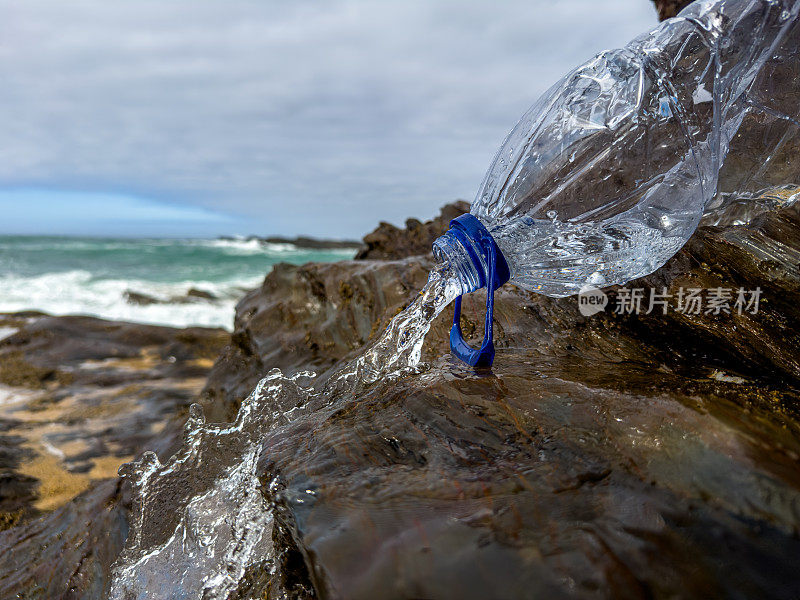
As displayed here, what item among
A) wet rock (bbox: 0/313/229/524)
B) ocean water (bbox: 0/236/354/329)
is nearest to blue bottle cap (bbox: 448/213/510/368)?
wet rock (bbox: 0/313/229/524)

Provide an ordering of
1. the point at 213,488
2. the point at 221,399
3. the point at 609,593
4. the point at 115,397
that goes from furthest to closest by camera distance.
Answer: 1. the point at 115,397
2. the point at 221,399
3. the point at 213,488
4. the point at 609,593

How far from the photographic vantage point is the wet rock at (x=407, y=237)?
395cm

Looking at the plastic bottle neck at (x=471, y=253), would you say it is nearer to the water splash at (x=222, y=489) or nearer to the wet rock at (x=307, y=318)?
the water splash at (x=222, y=489)

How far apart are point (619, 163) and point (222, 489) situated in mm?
1755

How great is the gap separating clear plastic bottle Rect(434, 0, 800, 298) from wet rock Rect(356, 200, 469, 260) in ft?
6.24

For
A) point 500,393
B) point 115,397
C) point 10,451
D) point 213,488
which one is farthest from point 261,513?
point 115,397

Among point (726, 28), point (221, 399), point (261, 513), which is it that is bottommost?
point (221, 399)

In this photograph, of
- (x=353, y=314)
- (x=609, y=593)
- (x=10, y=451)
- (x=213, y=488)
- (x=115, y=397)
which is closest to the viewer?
(x=609, y=593)

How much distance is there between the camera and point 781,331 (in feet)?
5.83

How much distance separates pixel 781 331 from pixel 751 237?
1.31ft

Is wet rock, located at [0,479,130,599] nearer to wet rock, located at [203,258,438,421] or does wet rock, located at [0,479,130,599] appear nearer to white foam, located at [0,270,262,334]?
wet rock, located at [203,258,438,421]

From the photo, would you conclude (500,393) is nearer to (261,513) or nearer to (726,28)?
(261,513)

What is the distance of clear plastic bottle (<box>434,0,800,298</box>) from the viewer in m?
1.83

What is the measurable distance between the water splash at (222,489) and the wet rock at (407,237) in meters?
1.89
